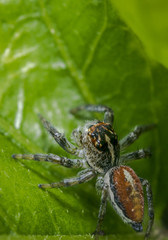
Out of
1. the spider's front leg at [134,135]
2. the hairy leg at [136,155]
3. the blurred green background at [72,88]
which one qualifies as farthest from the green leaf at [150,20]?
the hairy leg at [136,155]

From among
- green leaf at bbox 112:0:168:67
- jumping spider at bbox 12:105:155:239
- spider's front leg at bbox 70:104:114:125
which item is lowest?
jumping spider at bbox 12:105:155:239

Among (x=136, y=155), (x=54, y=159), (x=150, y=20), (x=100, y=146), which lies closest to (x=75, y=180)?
(x=54, y=159)

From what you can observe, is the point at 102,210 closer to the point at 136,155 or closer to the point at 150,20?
the point at 136,155

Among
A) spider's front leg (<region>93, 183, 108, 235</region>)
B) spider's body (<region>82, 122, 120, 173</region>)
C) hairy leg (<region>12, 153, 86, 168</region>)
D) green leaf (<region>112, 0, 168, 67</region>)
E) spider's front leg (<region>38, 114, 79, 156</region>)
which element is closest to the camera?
green leaf (<region>112, 0, 168, 67</region>)

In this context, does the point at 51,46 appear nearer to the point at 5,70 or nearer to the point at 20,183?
the point at 5,70

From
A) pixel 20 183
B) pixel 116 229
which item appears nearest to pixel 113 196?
pixel 116 229

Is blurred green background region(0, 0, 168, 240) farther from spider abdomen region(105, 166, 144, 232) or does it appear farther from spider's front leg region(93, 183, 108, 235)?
spider abdomen region(105, 166, 144, 232)

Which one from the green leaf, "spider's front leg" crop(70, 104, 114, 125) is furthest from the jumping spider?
the green leaf
